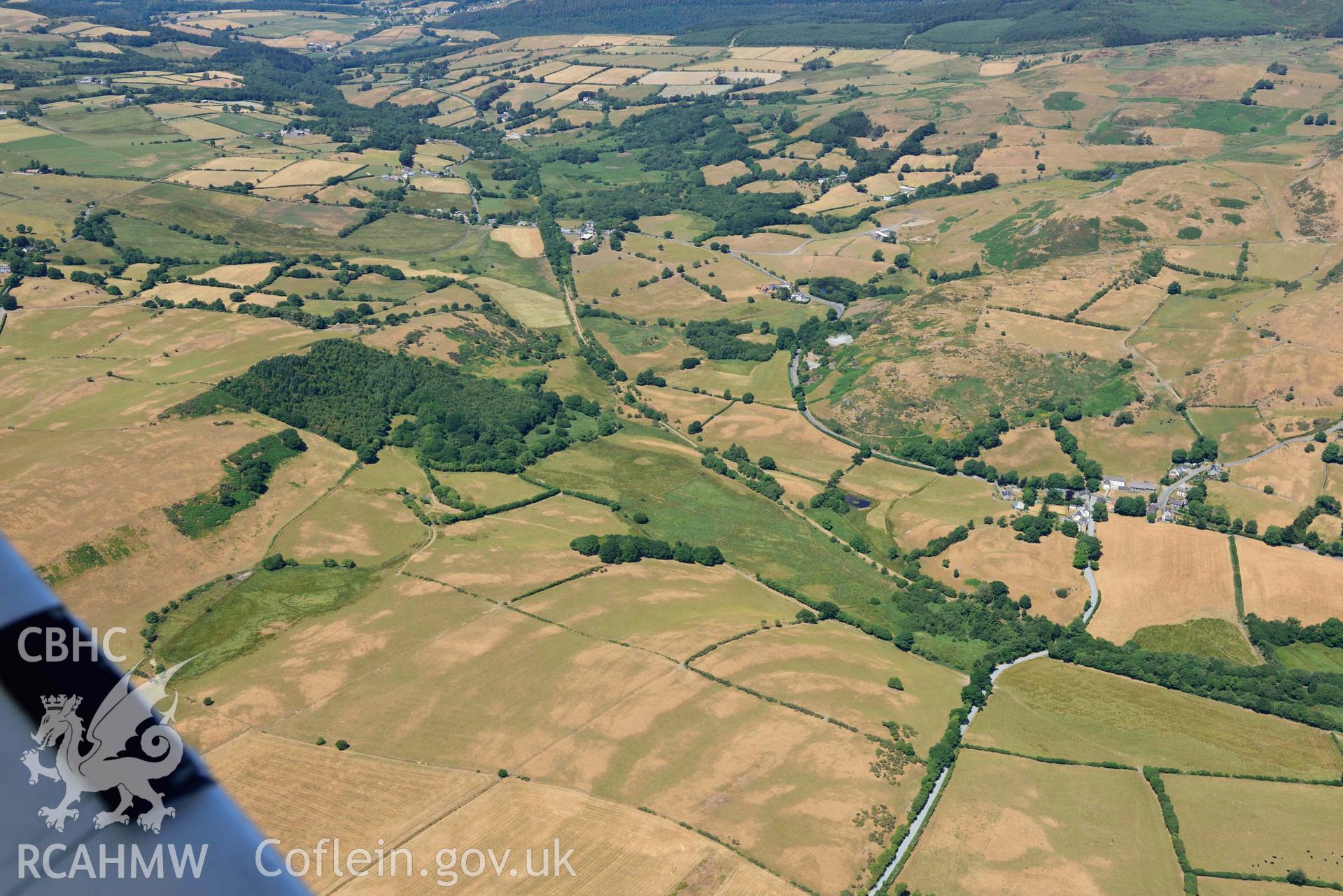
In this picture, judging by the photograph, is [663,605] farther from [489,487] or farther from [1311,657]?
[1311,657]

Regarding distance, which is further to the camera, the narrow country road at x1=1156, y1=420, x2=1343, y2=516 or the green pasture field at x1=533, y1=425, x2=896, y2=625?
the narrow country road at x1=1156, y1=420, x2=1343, y2=516

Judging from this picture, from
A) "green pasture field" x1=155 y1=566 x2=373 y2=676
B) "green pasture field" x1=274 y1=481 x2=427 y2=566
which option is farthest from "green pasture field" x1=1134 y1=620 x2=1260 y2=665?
"green pasture field" x1=155 y1=566 x2=373 y2=676

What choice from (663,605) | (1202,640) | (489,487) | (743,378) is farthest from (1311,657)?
(489,487)

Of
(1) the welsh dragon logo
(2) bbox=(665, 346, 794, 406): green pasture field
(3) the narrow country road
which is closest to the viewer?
(1) the welsh dragon logo

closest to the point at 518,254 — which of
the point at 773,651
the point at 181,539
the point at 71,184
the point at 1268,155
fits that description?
the point at 71,184

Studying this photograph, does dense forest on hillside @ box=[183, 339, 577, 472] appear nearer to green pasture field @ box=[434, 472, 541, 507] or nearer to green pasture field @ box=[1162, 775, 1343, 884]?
green pasture field @ box=[434, 472, 541, 507]

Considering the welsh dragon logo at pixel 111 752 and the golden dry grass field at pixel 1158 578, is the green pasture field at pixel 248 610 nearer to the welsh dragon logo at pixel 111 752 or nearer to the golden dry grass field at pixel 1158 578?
the welsh dragon logo at pixel 111 752

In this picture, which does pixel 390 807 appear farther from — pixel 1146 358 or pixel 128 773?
pixel 1146 358

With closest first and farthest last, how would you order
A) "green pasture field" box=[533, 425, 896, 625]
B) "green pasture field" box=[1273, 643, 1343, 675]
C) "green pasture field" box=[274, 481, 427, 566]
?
"green pasture field" box=[1273, 643, 1343, 675] < "green pasture field" box=[274, 481, 427, 566] < "green pasture field" box=[533, 425, 896, 625]
